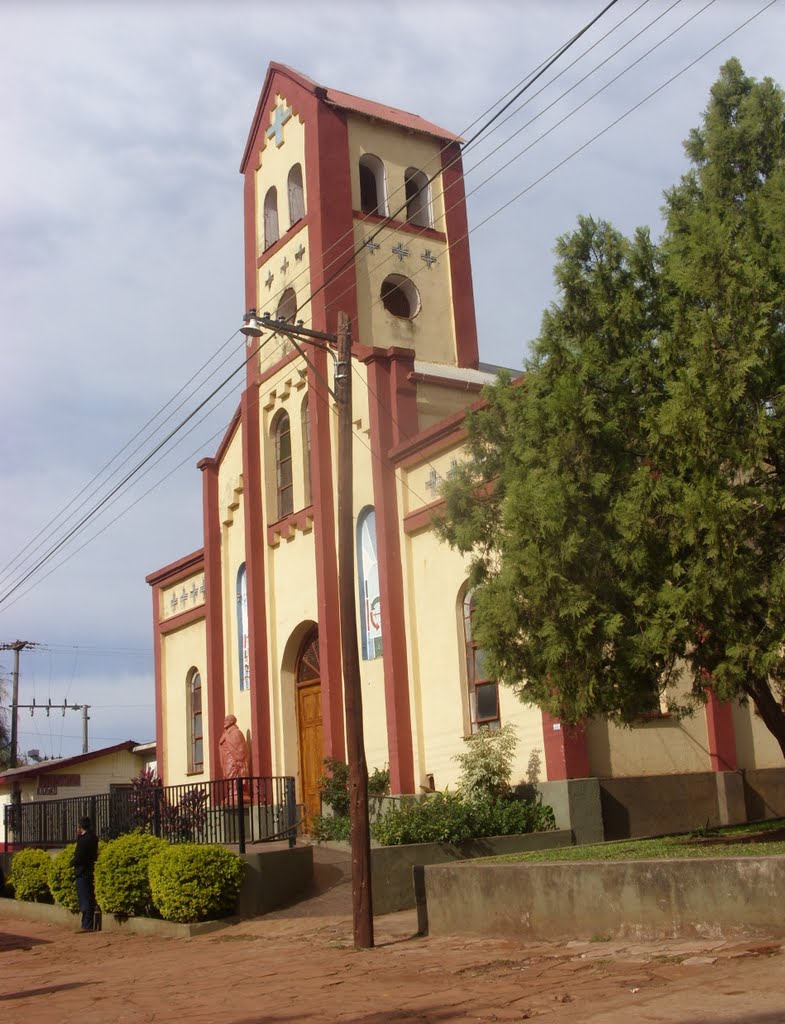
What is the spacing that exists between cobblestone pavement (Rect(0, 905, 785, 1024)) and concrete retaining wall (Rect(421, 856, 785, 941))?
201 millimetres

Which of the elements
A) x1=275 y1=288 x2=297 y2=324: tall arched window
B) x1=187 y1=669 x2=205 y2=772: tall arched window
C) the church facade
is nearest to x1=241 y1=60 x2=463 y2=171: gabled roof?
the church facade

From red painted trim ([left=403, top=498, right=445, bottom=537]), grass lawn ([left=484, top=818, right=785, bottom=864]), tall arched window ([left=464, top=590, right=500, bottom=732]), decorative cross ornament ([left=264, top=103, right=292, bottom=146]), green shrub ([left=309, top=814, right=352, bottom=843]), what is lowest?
grass lawn ([left=484, top=818, right=785, bottom=864])

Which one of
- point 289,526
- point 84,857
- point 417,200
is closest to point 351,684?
point 84,857

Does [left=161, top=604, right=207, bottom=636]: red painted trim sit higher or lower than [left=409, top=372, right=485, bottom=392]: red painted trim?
lower

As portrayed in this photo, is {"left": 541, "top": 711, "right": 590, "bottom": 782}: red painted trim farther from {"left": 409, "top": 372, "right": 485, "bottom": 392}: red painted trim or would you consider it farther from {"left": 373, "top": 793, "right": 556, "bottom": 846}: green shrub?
{"left": 409, "top": 372, "right": 485, "bottom": 392}: red painted trim

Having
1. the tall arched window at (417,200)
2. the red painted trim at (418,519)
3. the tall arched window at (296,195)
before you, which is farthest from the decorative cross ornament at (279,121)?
the red painted trim at (418,519)

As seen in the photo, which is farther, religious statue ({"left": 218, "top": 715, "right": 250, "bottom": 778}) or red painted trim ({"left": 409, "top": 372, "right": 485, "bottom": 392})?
religious statue ({"left": 218, "top": 715, "right": 250, "bottom": 778})

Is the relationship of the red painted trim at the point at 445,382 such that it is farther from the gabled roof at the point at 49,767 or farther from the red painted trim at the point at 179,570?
the gabled roof at the point at 49,767

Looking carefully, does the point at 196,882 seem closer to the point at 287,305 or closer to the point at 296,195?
the point at 287,305

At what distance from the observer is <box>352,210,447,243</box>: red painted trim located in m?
23.2

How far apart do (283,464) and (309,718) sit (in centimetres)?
518

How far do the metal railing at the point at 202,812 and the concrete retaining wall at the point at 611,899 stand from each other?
4.49 meters

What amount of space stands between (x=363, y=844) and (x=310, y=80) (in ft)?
56.9

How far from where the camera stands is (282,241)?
24172 millimetres
